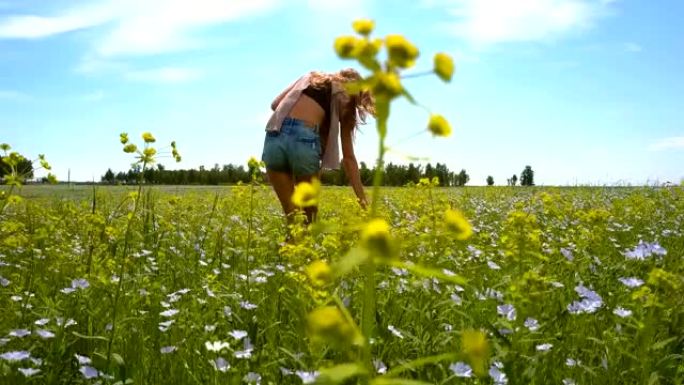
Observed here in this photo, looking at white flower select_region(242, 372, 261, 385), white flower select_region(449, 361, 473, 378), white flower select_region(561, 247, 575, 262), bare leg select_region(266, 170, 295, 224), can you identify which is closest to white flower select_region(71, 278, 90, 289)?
white flower select_region(242, 372, 261, 385)

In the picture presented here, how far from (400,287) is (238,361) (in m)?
1.35

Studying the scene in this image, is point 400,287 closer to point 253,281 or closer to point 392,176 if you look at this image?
point 253,281

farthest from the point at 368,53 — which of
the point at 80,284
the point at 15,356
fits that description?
the point at 80,284

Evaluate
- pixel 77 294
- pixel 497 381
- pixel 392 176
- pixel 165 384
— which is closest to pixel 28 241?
pixel 77 294

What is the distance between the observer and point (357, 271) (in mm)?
3564

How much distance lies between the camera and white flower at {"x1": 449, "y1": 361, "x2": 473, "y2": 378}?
2470 mm

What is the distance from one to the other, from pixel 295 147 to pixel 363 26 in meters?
4.75

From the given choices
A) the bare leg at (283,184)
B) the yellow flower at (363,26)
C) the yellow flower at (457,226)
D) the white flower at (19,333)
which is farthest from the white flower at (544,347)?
the bare leg at (283,184)

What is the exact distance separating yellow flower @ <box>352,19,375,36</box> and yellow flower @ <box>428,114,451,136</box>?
0.57 ft

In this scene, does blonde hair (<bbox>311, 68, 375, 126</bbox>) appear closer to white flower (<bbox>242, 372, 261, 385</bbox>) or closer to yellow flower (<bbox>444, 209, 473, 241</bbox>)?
white flower (<bbox>242, 372, 261, 385</bbox>)

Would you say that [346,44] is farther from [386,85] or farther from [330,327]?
[330,327]

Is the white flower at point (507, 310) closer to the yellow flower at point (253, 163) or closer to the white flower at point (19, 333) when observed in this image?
the yellow flower at point (253, 163)

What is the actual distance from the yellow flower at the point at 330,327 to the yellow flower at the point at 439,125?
1.09 feet

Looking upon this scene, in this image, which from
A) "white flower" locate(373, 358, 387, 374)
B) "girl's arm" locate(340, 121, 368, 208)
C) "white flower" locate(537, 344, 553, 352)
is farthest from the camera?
"girl's arm" locate(340, 121, 368, 208)
